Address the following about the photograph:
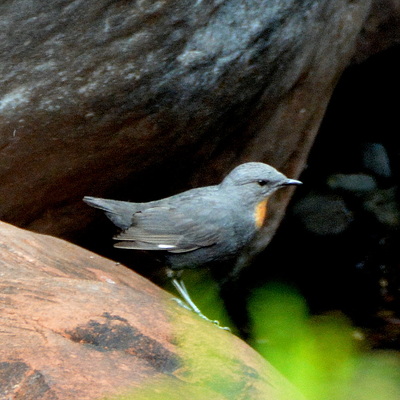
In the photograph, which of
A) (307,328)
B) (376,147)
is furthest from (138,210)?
(376,147)

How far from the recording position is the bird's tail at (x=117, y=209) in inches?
173

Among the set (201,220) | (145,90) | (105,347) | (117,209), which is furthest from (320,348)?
(105,347)

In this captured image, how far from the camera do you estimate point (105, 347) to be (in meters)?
2.69

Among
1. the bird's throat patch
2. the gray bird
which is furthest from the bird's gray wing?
the bird's throat patch

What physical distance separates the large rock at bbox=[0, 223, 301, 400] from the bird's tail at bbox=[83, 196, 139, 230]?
3.35 feet

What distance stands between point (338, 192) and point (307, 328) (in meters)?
1.83

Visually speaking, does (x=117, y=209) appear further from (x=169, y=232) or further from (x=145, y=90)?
(x=145, y=90)

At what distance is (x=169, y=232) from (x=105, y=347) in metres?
1.67

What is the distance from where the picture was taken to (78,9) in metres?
3.89

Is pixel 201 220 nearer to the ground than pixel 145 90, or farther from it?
nearer to the ground

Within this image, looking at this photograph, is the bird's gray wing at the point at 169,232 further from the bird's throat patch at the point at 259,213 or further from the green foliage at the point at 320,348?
the green foliage at the point at 320,348

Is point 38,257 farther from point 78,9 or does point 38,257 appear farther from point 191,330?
point 78,9

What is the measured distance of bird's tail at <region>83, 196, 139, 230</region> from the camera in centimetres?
440

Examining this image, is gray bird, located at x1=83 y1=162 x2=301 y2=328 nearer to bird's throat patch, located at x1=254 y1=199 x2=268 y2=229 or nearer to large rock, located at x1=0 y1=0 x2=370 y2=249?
bird's throat patch, located at x1=254 y1=199 x2=268 y2=229
